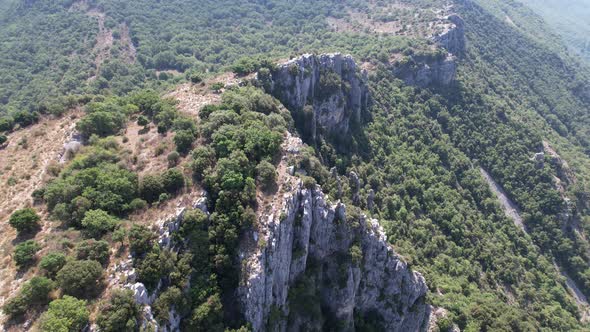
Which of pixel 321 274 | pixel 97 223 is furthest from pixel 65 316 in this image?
pixel 321 274

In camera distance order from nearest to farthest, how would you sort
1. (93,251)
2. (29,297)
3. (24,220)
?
(29,297)
(93,251)
(24,220)

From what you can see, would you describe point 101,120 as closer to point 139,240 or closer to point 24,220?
point 24,220

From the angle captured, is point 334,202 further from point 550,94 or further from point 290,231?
point 550,94

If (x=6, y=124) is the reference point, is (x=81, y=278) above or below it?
above

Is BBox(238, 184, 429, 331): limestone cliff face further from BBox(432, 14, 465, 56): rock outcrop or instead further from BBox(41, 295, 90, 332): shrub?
BBox(432, 14, 465, 56): rock outcrop

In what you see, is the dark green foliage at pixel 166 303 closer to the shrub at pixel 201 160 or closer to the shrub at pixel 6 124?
the shrub at pixel 201 160

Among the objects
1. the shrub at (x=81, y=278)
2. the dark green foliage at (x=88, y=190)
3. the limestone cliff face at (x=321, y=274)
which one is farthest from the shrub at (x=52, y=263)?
the limestone cliff face at (x=321, y=274)

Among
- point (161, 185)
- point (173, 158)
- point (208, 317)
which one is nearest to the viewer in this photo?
point (208, 317)
